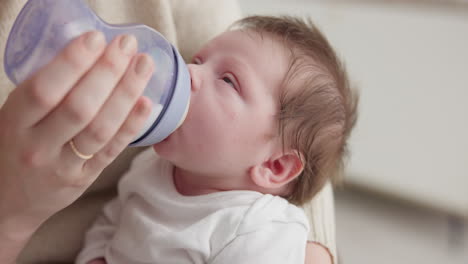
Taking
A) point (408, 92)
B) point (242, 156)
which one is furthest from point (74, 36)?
point (408, 92)

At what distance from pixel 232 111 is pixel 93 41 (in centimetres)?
34

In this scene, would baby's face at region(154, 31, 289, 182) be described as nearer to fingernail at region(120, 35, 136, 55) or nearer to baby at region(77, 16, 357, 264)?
baby at region(77, 16, 357, 264)

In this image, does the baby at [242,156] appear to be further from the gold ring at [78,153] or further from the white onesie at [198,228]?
the gold ring at [78,153]

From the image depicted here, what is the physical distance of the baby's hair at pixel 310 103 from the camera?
2.98 feet

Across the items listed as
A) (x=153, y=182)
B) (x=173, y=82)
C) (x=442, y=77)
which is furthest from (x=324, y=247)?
(x=442, y=77)

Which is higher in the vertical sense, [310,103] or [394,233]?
[310,103]

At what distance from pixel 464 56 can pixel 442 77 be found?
0.10 metres

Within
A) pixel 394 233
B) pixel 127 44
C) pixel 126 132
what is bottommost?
pixel 394 233

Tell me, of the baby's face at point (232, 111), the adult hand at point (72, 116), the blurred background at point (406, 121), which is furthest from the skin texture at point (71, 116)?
the blurred background at point (406, 121)

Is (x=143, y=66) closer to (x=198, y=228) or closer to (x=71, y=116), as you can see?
(x=71, y=116)

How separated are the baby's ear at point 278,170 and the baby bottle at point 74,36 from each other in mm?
190

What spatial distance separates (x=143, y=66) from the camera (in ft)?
1.98

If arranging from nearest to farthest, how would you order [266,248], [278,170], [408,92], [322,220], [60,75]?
[60,75]
[266,248]
[278,170]
[322,220]
[408,92]

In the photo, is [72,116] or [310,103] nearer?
[72,116]
